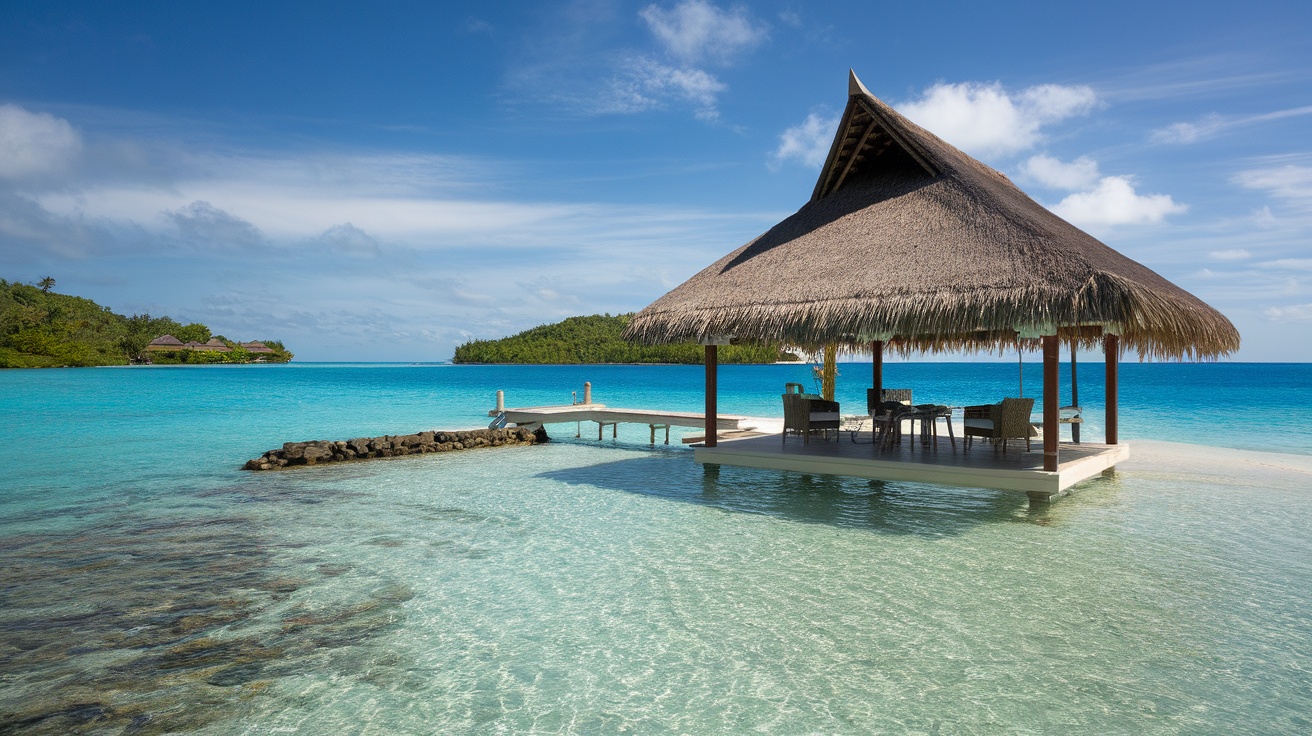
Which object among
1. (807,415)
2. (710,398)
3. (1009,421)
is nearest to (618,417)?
(710,398)

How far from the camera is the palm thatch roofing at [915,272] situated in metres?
5.86

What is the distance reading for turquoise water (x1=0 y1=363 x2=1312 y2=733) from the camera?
2.96m

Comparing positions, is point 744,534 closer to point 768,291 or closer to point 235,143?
point 768,291

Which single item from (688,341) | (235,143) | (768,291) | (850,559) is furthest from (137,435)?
(850,559)

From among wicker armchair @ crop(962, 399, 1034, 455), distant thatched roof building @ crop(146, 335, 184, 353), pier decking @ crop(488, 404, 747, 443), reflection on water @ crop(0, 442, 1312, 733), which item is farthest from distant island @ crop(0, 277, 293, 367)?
wicker armchair @ crop(962, 399, 1034, 455)

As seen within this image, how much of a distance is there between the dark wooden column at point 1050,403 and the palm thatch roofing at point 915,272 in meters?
0.19

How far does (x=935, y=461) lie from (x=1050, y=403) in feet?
4.30

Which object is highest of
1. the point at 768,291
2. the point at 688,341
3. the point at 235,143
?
the point at 235,143

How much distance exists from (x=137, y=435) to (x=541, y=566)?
45.9 feet

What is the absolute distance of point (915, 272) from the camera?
666cm

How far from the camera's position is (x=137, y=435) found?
Result: 47.9 ft

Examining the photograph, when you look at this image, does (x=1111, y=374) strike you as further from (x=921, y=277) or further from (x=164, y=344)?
(x=164, y=344)

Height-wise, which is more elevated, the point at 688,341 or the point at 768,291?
the point at 768,291

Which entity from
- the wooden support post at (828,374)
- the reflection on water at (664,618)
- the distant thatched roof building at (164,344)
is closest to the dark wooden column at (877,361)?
the wooden support post at (828,374)
